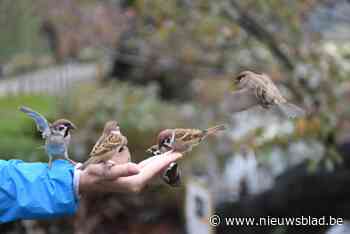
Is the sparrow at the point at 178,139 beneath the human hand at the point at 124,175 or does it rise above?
above

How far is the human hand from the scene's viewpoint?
79.4 inches

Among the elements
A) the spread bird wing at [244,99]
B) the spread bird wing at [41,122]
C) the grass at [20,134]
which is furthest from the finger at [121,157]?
A: the grass at [20,134]

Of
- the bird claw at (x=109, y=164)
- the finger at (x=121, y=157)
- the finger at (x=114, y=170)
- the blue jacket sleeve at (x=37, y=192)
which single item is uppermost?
the finger at (x=121, y=157)

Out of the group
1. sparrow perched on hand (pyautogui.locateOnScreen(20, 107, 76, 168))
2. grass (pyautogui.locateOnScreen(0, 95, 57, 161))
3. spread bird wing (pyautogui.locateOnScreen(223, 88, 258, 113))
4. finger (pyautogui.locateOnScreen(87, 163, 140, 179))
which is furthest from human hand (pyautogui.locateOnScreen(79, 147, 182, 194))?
grass (pyautogui.locateOnScreen(0, 95, 57, 161))

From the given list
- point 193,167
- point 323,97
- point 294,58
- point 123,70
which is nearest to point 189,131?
point 323,97

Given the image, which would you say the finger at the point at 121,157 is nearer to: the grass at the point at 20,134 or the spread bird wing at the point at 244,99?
the spread bird wing at the point at 244,99

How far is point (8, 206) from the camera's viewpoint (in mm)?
2086

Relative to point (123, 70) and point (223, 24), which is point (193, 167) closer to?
point (223, 24)

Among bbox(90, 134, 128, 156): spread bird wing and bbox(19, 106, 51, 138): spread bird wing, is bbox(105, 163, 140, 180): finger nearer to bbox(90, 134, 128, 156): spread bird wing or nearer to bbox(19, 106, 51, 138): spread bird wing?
bbox(90, 134, 128, 156): spread bird wing

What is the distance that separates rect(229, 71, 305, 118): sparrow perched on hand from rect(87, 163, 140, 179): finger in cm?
51

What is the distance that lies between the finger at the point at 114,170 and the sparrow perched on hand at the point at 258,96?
506 mm

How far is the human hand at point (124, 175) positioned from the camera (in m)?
2.02

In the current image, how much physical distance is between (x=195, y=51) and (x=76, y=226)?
1.86 metres

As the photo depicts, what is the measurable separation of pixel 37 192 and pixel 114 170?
253 millimetres
